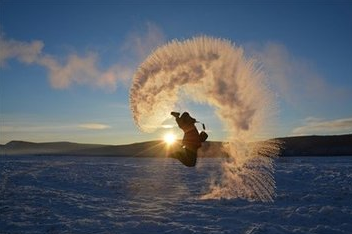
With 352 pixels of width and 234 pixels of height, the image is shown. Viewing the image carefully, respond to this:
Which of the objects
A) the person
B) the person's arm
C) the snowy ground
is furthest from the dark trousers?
the snowy ground

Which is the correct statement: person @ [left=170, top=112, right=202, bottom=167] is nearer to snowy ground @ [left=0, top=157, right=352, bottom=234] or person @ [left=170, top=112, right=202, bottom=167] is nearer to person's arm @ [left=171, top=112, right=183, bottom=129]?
person's arm @ [left=171, top=112, right=183, bottom=129]

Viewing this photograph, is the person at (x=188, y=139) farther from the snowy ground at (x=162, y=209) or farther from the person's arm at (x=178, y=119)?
the snowy ground at (x=162, y=209)

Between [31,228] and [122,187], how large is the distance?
12698 mm

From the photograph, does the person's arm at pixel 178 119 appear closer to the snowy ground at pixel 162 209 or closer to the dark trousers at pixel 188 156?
the dark trousers at pixel 188 156

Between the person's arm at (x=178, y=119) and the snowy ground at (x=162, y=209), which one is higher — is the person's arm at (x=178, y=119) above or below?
above

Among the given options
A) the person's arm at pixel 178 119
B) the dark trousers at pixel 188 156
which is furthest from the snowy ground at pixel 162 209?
the person's arm at pixel 178 119

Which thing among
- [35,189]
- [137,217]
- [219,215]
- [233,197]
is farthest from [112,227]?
[35,189]

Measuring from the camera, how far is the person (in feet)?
57.2

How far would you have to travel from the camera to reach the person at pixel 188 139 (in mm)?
17422

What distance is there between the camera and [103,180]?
33156 mm

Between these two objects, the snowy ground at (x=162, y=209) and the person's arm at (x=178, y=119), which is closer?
the snowy ground at (x=162, y=209)

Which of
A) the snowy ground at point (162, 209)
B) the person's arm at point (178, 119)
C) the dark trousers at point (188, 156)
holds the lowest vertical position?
the snowy ground at point (162, 209)

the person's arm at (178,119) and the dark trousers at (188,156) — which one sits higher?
the person's arm at (178,119)

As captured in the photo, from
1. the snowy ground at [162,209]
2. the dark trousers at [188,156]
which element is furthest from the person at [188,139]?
the snowy ground at [162,209]
